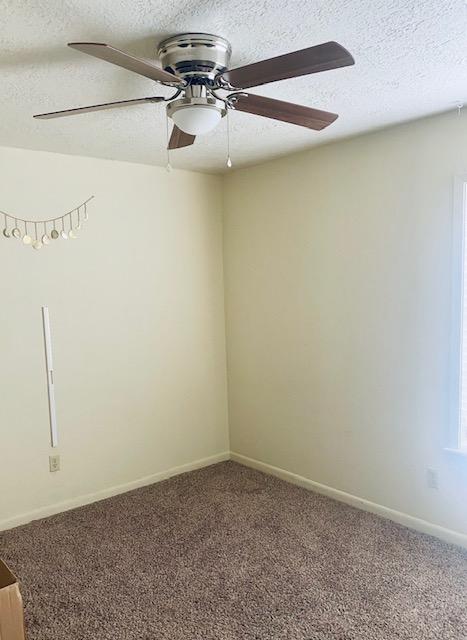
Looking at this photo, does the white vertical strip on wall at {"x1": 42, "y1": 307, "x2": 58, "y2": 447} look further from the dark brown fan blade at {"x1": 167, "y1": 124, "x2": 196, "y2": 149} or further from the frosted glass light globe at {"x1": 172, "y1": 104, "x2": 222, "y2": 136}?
the frosted glass light globe at {"x1": 172, "y1": 104, "x2": 222, "y2": 136}

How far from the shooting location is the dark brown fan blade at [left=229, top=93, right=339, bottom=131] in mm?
1963

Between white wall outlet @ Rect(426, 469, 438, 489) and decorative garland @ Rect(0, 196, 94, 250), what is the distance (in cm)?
263

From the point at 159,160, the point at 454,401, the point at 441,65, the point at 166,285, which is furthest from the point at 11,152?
the point at 454,401

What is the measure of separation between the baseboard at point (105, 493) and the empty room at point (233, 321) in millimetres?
17

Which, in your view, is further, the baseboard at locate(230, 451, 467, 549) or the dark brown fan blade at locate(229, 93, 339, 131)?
the baseboard at locate(230, 451, 467, 549)

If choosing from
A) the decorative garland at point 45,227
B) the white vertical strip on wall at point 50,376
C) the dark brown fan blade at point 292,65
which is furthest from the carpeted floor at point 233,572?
the dark brown fan blade at point 292,65

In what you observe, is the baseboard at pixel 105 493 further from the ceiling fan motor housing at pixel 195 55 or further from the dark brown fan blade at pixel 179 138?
the ceiling fan motor housing at pixel 195 55

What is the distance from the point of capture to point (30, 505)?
337cm

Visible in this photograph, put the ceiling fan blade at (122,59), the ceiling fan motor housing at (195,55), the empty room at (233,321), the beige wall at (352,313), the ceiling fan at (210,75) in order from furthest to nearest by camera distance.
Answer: the beige wall at (352,313), the empty room at (233,321), the ceiling fan motor housing at (195,55), the ceiling fan at (210,75), the ceiling fan blade at (122,59)

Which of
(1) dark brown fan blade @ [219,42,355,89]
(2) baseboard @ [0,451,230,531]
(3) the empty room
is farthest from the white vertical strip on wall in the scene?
(1) dark brown fan blade @ [219,42,355,89]

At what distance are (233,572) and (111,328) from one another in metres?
1.78

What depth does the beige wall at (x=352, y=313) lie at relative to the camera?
2.94m

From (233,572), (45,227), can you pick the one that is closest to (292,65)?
(45,227)

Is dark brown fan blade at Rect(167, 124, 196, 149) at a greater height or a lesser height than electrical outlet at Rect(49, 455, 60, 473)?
greater
